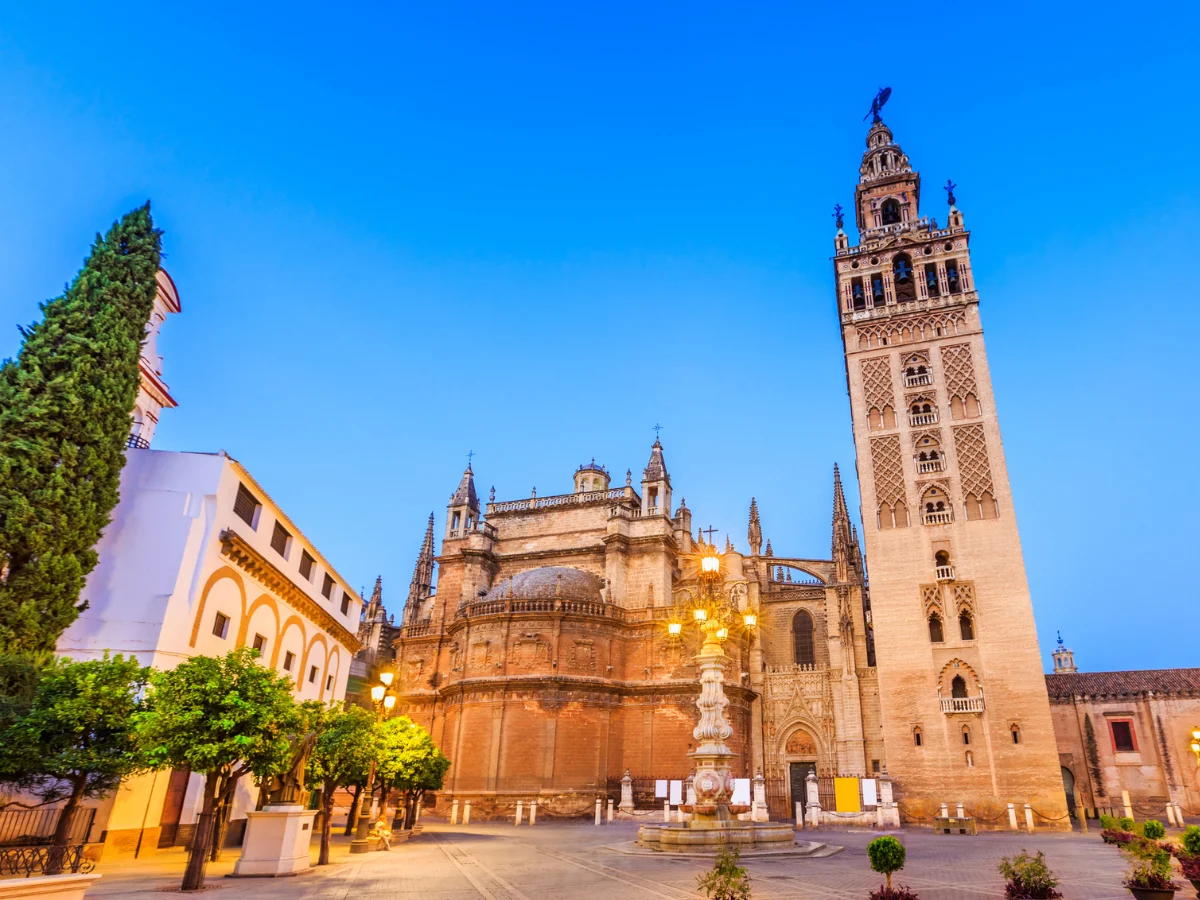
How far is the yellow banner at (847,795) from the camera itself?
33250 mm

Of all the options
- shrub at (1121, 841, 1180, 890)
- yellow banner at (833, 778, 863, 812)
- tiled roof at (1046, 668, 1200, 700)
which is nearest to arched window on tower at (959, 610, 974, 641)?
yellow banner at (833, 778, 863, 812)

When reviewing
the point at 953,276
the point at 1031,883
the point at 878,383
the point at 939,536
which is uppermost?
the point at 953,276

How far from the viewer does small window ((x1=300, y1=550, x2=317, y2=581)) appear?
88.9 feet

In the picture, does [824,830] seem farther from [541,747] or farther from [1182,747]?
[1182,747]

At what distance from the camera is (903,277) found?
44.3 metres

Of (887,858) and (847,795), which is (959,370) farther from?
(887,858)

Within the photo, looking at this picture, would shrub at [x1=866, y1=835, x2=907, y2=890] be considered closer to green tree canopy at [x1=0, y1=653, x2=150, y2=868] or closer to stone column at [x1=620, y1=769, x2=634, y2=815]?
green tree canopy at [x1=0, y1=653, x2=150, y2=868]

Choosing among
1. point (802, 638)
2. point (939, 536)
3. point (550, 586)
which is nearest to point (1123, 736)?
point (939, 536)

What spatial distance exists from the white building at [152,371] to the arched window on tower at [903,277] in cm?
3706

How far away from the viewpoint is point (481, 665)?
38.2 m

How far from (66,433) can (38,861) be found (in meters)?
10.9

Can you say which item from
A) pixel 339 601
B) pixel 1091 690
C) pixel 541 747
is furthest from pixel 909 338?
pixel 339 601

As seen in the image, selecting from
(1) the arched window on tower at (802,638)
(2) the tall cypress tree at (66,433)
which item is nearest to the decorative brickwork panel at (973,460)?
(1) the arched window on tower at (802,638)

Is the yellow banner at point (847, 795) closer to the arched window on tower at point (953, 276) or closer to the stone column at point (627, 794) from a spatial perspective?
the stone column at point (627, 794)
